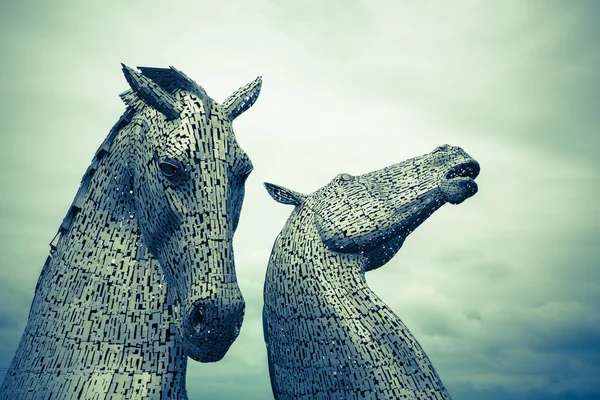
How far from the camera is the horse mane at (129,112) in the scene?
184 cm

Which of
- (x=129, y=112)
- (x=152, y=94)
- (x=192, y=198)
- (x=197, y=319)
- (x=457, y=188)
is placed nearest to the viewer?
(x=197, y=319)

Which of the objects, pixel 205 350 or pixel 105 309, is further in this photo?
pixel 105 309

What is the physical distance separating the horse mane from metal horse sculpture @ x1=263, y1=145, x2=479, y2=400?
1.40 m

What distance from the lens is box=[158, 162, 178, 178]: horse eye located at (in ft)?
5.30

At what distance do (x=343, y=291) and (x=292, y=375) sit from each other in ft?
1.73

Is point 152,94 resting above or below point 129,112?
below

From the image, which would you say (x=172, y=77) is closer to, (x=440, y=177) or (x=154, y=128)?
(x=154, y=128)

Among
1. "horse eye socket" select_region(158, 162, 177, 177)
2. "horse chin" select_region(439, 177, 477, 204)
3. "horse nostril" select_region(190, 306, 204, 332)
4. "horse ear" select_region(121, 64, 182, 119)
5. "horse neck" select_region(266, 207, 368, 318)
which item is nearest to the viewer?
"horse nostril" select_region(190, 306, 204, 332)

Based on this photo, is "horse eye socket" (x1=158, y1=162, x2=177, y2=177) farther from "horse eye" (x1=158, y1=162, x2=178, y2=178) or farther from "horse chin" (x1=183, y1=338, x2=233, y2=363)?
"horse chin" (x1=183, y1=338, x2=233, y2=363)

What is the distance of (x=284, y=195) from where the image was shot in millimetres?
3465

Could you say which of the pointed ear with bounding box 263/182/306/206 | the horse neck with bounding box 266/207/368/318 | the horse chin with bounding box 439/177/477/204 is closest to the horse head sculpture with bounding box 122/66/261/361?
the horse neck with bounding box 266/207/368/318

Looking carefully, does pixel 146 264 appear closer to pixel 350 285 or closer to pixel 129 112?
pixel 129 112

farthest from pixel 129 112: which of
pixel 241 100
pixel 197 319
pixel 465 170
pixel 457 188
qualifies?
pixel 465 170

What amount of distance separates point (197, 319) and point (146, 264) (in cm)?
39
